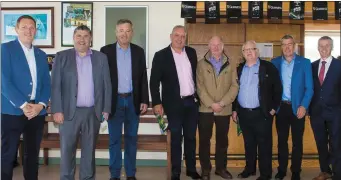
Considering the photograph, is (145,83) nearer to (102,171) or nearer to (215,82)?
(215,82)

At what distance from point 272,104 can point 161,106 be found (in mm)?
1154

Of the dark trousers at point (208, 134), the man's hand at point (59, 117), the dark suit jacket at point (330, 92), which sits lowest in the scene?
the dark trousers at point (208, 134)

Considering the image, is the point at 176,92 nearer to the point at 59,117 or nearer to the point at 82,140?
the point at 82,140

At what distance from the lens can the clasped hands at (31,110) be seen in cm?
301

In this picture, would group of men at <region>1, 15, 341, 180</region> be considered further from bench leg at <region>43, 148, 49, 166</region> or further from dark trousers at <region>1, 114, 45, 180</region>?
bench leg at <region>43, 148, 49, 166</region>

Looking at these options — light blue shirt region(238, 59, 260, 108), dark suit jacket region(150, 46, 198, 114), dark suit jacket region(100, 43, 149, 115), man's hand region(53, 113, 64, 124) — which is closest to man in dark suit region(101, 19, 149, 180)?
dark suit jacket region(100, 43, 149, 115)

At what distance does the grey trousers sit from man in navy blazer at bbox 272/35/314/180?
1950mm

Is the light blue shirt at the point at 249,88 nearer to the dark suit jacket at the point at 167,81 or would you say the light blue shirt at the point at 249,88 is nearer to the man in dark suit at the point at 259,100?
the man in dark suit at the point at 259,100

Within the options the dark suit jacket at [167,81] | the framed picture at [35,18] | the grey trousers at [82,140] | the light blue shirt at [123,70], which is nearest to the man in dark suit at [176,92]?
the dark suit jacket at [167,81]

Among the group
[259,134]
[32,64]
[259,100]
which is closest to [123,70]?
[32,64]

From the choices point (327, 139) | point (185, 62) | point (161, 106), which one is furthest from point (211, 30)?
point (327, 139)

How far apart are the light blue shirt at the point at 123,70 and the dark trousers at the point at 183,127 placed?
0.54 metres

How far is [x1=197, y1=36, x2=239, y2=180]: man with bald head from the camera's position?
3955 millimetres

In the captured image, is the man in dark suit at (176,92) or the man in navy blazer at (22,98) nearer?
the man in navy blazer at (22,98)
